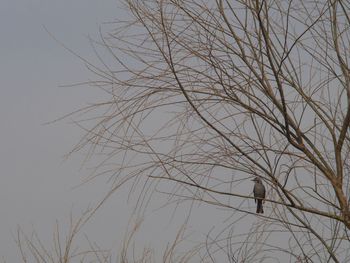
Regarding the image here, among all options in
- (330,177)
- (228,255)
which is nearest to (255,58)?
(330,177)

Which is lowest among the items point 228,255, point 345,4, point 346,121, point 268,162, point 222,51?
point 228,255

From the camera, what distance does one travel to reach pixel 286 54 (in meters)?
2.49

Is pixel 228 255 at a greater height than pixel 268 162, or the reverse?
pixel 268 162

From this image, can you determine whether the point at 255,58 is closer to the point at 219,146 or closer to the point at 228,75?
the point at 228,75

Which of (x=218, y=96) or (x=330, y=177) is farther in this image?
(x=218, y=96)

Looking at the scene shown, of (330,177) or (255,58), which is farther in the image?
(255,58)

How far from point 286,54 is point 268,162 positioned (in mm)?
484

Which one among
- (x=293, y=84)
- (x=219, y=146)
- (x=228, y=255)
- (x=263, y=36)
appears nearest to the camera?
(x=263, y=36)

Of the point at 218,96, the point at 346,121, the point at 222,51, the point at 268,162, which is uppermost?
the point at 222,51

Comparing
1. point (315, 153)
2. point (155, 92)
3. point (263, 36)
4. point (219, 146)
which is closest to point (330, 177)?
point (315, 153)

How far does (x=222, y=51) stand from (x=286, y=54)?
0.33m

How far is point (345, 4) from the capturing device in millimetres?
2645

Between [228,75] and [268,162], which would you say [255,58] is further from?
[268,162]

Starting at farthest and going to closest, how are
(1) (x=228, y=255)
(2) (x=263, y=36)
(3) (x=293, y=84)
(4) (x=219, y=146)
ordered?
(1) (x=228, y=255) → (3) (x=293, y=84) → (4) (x=219, y=146) → (2) (x=263, y=36)
